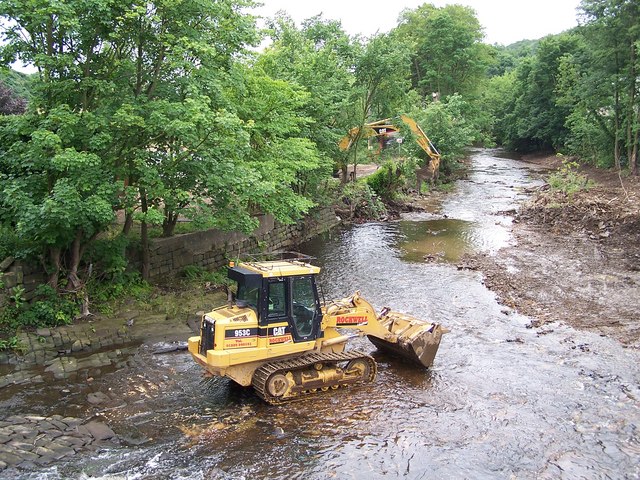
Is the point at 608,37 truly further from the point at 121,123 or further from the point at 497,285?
the point at 121,123

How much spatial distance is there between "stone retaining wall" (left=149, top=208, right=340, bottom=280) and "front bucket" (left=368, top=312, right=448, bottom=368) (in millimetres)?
6809

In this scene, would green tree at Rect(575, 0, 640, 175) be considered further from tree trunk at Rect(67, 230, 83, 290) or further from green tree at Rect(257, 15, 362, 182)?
tree trunk at Rect(67, 230, 83, 290)

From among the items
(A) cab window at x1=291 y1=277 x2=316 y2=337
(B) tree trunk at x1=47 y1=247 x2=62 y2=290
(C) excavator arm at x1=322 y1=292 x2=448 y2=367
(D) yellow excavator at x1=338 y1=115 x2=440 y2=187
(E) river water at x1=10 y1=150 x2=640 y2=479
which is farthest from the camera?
(D) yellow excavator at x1=338 y1=115 x2=440 y2=187

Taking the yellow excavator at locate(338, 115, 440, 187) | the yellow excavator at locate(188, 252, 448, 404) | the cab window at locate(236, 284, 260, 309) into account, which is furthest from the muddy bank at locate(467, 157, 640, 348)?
the yellow excavator at locate(338, 115, 440, 187)

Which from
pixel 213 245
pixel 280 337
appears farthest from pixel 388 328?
pixel 213 245

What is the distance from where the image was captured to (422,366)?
11766 millimetres

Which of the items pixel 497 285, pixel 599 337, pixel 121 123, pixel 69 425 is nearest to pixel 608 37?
pixel 497 285

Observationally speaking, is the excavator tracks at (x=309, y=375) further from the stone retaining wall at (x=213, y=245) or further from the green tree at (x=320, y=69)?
the green tree at (x=320, y=69)

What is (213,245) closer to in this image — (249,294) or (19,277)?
(19,277)

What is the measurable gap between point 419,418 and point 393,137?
27.8 meters

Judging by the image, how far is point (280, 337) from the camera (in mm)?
10023

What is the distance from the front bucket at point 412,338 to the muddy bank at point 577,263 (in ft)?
14.0

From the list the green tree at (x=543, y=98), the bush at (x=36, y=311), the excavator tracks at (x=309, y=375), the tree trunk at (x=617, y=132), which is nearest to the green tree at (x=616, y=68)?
the tree trunk at (x=617, y=132)

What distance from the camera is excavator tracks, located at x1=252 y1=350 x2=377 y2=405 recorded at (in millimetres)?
9883
